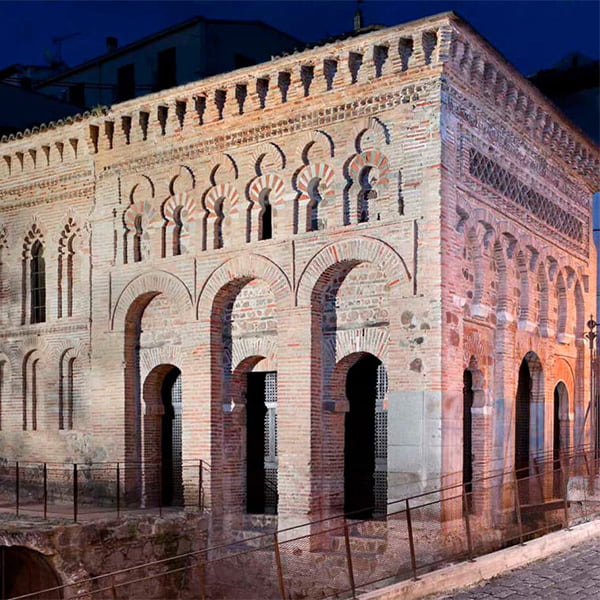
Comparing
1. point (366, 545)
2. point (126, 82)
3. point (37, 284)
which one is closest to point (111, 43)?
point (126, 82)

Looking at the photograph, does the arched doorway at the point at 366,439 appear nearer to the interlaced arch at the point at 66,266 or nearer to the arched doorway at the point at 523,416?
the arched doorway at the point at 523,416

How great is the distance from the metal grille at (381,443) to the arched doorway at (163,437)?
4.30m

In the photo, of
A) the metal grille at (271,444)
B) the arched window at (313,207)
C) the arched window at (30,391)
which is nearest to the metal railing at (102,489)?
the arched window at (30,391)

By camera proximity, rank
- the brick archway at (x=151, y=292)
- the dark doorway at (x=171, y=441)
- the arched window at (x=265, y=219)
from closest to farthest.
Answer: the arched window at (x=265, y=219) → the brick archway at (x=151, y=292) → the dark doorway at (x=171, y=441)

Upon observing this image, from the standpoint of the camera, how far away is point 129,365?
18016 mm

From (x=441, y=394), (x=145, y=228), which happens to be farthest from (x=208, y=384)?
(x=441, y=394)

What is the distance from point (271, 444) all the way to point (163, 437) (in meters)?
2.56

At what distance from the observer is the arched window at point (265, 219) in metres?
16.4

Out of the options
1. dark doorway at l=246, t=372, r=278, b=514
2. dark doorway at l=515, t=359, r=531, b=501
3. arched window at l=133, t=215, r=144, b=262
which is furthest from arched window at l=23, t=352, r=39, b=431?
dark doorway at l=515, t=359, r=531, b=501

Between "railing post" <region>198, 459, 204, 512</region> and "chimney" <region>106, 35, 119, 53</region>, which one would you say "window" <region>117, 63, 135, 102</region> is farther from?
"railing post" <region>198, 459, 204, 512</region>

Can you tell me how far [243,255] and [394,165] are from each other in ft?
10.9

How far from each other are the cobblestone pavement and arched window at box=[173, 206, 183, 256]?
9.10 m

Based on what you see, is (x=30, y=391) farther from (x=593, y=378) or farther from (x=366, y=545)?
(x=593, y=378)

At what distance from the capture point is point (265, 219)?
16812 mm
